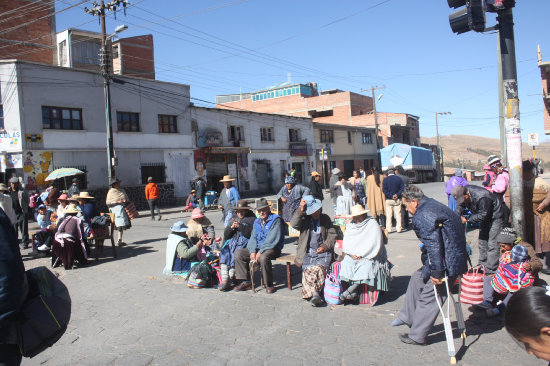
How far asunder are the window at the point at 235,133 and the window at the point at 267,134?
230 cm

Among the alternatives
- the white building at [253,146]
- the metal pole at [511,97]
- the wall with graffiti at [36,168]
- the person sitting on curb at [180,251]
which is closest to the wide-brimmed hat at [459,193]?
the metal pole at [511,97]

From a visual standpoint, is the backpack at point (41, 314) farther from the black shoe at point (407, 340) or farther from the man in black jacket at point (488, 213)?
the man in black jacket at point (488, 213)

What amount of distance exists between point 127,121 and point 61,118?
12.3 ft

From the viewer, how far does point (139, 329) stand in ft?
16.6

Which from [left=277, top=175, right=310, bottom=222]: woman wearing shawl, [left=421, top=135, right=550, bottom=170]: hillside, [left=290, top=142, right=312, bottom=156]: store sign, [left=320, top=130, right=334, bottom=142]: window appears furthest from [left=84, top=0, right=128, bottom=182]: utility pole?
[left=421, top=135, right=550, bottom=170]: hillside

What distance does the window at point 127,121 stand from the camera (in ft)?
77.5

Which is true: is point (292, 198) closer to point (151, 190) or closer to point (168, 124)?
point (151, 190)

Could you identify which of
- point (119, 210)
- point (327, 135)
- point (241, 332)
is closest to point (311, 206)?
point (241, 332)

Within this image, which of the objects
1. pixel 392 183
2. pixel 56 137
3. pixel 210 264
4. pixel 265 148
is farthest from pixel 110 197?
pixel 265 148

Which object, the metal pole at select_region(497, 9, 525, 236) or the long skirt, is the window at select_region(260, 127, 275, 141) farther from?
the long skirt

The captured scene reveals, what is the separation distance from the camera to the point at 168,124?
85.7 feet

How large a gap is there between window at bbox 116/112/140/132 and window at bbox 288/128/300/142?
48.2 feet

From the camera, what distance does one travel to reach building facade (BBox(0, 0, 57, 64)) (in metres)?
27.7

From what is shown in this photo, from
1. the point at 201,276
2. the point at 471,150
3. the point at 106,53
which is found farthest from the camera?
the point at 471,150
